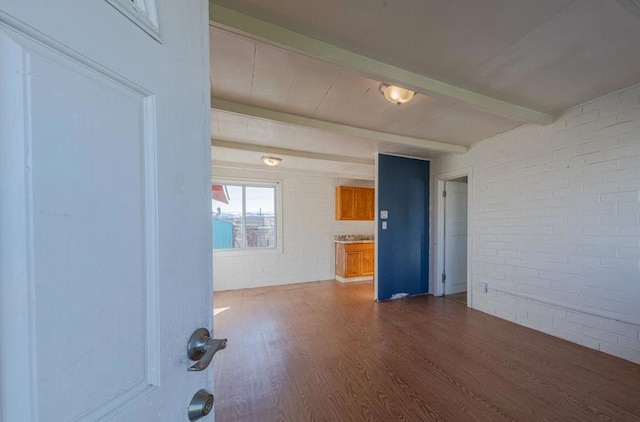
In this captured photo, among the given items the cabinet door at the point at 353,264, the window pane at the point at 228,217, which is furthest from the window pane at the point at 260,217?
the cabinet door at the point at 353,264

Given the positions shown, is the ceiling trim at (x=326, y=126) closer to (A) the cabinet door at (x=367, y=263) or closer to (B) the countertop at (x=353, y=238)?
(B) the countertop at (x=353, y=238)

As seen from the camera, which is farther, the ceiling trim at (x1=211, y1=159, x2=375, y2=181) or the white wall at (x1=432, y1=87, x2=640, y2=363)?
the ceiling trim at (x1=211, y1=159, x2=375, y2=181)

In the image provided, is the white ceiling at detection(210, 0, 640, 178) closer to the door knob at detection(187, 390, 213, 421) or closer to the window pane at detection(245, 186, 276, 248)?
the door knob at detection(187, 390, 213, 421)

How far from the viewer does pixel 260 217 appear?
5004 mm

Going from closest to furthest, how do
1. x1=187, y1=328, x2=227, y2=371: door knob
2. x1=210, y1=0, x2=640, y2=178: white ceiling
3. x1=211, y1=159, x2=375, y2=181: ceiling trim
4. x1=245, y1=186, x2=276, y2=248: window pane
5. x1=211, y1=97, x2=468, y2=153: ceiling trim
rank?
x1=187, y1=328, x2=227, y2=371: door knob
x1=210, y1=0, x2=640, y2=178: white ceiling
x1=211, y1=97, x2=468, y2=153: ceiling trim
x1=211, y1=159, x2=375, y2=181: ceiling trim
x1=245, y1=186, x2=276, y2=248: window pane

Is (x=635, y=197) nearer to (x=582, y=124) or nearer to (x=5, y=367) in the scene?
(x=582, y=124)

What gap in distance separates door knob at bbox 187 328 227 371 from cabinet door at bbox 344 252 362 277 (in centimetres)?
467

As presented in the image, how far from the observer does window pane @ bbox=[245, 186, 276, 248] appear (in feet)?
16.2

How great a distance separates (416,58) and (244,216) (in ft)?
13.0

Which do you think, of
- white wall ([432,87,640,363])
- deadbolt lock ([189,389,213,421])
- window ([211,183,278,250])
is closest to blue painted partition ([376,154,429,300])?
white wall ([432,87,640,363])

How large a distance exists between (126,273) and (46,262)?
11cm

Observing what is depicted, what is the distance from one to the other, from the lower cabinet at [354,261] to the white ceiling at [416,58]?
9.50 ft

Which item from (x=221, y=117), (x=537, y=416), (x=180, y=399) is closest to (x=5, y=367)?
(x=180, y=399)

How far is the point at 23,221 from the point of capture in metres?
0.29
